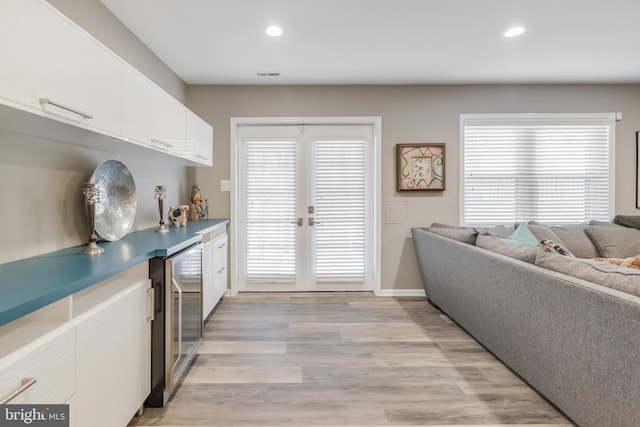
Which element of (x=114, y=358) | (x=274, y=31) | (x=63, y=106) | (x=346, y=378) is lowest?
(x=346, y=378)

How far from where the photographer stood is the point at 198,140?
2945mm

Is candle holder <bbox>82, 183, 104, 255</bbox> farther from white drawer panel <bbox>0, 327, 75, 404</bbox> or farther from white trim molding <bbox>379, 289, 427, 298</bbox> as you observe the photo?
white trim molding <bbox>379, 289, 427, 298</bbox>

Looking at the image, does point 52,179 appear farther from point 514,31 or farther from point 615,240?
point 615,240

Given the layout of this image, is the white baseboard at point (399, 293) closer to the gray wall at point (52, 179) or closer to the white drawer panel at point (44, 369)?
the gray wall at point (52, 179)

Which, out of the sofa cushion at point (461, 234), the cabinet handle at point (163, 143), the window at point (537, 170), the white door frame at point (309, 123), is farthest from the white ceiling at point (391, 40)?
the sofa cushion at point (461, 234)

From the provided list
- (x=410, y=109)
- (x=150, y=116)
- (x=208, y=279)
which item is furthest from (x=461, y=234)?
(x=150, y=116)

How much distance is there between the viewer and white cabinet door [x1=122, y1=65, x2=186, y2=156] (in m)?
1.77

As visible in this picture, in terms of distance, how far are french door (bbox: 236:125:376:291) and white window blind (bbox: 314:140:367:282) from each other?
0.01m

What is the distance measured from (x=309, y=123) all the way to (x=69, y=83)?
8.61 feet

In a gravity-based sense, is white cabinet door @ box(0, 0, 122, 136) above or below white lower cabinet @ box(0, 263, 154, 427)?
above

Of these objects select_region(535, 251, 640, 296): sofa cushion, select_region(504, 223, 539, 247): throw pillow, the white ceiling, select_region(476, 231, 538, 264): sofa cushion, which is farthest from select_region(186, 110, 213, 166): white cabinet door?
select_region(504, 223, 539, 247): throw pillow

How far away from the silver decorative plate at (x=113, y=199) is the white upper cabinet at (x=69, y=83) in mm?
163

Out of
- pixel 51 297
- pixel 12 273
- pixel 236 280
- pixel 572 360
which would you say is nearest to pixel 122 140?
pixel 12 273

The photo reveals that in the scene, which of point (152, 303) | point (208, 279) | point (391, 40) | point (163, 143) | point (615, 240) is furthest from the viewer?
point (615, 240)
